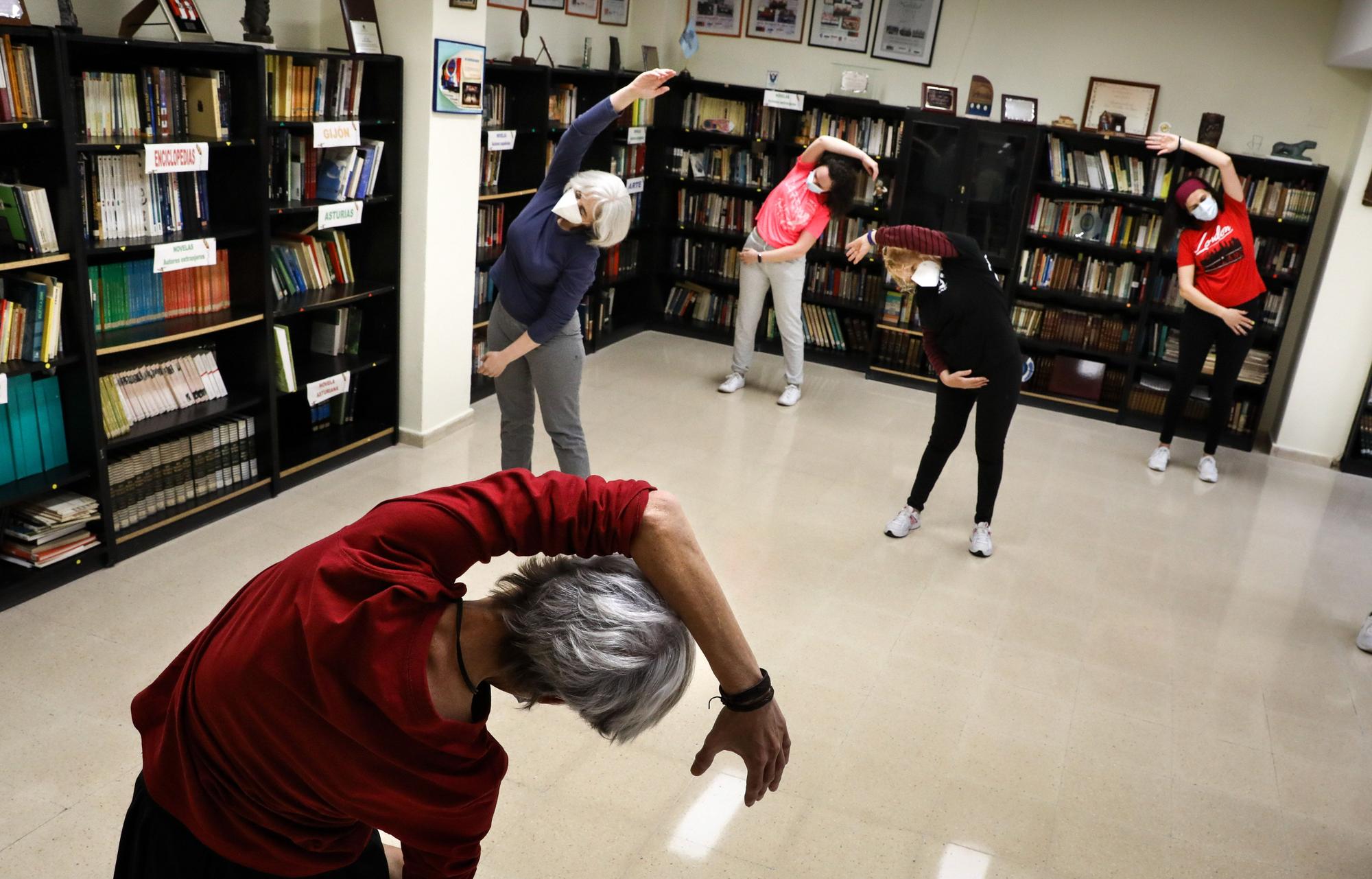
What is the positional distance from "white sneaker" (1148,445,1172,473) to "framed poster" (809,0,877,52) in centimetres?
329

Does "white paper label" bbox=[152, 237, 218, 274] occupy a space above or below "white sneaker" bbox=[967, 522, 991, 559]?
above

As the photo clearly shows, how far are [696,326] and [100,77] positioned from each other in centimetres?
478

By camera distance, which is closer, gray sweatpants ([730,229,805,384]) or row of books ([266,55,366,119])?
row of books ([266,55,366,119])

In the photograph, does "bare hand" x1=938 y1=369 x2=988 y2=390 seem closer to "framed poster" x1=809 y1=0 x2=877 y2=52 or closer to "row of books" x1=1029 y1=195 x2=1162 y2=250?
"row of books" x1=1029 y1=195 x2=1162 y2=250

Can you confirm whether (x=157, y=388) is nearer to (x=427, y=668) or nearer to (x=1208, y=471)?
(x=427, y=668)

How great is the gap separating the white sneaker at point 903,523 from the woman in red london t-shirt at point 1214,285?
2.00 metres

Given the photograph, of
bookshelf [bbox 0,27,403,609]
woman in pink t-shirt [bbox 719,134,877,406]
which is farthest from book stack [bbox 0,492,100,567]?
woman in pink t-shirt [bbox 719,134,877,406]

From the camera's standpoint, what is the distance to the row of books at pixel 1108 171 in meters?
6.35

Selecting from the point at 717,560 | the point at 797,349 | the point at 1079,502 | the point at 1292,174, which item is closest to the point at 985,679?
the point at 717,560

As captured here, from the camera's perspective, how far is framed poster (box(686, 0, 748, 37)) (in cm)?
735

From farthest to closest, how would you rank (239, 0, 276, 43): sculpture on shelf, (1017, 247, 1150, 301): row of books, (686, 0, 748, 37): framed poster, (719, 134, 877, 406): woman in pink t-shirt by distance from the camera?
(686, 0, 748, 37): framed poster → (1017, 247, 1150, 301): row of books → (719, 134, 877, 406): woman in pink t-shirt → (239, 0, 276, 43): sculpture on shelf

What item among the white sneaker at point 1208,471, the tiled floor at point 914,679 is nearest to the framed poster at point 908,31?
the tiled floor at point 914,679

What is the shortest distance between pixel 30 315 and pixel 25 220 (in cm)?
30

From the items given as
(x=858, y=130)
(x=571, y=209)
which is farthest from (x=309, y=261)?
(x=858, y=130)
